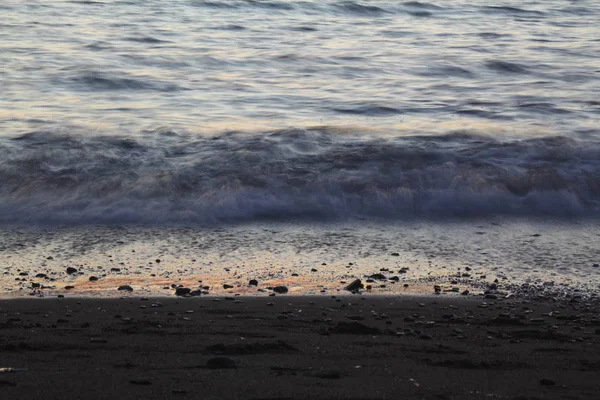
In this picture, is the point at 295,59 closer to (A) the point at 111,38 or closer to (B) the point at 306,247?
(A) the point at 111,38

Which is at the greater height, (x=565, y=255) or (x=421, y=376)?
(x=421, y=376)

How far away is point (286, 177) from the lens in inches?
319

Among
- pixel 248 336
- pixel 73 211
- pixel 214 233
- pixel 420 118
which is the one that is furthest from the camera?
pixel 420 118

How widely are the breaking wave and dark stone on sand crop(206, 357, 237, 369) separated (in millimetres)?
3411

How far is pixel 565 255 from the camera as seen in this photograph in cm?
609

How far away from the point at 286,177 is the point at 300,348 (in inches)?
166

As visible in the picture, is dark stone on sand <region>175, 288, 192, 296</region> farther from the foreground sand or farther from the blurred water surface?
the blurred water surface

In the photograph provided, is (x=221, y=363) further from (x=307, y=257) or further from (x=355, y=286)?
(x=307, y=257)

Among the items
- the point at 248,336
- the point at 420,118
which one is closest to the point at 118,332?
the point at 248,336

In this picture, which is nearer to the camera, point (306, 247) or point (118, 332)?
point (118, 332)

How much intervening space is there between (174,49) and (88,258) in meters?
9.21

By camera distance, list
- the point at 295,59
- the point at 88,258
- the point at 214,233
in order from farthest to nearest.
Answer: the point at 295,59 → the point at 214,233 → the point at 88,258

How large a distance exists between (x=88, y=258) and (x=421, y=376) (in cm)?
300

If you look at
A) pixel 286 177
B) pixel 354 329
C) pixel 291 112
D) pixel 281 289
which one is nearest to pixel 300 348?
pixel 354 329
